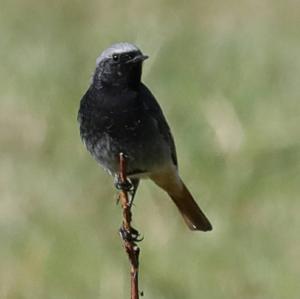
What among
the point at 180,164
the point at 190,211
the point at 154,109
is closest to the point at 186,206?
the point at 190,211

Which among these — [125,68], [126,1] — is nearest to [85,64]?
[126,1]

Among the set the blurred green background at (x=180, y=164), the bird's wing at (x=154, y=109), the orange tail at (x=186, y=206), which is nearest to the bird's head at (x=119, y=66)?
the bird's wing at (x=154, y=109)

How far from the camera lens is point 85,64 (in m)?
10.5

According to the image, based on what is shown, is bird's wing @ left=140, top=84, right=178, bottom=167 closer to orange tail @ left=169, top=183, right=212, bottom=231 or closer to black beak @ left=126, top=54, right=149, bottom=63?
black beak @ left=126, top=54, right=149, bottom=63

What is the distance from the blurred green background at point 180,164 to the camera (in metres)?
8.46

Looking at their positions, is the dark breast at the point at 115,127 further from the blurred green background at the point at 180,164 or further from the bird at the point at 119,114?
the blurred green background at the point at 180,164

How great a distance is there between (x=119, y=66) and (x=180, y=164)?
296 cm

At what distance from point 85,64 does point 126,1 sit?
1.61 meters

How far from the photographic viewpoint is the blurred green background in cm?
846

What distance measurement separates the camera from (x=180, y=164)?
9.18 m

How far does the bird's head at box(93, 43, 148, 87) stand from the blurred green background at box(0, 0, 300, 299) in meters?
1.98

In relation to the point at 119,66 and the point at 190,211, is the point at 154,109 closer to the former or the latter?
the point at 119,66

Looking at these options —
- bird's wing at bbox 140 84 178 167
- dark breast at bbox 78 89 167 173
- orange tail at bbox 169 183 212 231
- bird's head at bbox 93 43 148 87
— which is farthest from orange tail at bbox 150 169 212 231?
bird's head at bbox 93 43 148 87

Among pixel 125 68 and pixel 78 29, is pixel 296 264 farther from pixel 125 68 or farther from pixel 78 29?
pixel 78 29
